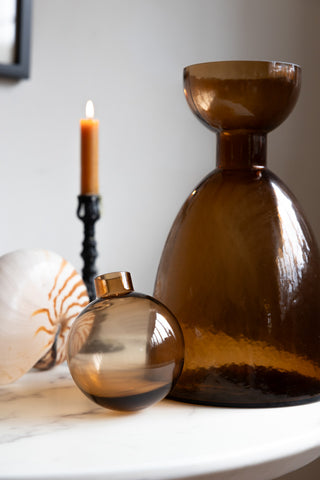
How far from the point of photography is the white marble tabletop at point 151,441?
0.37 metres

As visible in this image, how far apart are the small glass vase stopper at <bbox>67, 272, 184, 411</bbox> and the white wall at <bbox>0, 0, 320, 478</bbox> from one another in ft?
1.90

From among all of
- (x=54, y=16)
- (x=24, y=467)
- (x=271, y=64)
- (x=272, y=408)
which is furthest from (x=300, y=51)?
(x=24, y=467)

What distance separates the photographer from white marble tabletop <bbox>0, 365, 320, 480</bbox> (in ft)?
1.21

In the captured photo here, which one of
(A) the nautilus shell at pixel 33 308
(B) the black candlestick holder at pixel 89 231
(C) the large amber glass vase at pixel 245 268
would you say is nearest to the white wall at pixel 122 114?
(B) the black candlestick holder at pixel 89 231

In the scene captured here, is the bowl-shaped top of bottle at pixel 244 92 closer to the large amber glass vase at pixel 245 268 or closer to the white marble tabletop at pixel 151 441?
the large amber glass vase at pixel 245 268

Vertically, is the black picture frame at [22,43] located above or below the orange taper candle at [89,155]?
above

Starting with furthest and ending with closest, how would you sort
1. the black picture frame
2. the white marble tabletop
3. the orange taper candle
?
the black picture frame, the orange taper candle, the white marble tabletop

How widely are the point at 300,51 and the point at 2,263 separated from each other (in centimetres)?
101

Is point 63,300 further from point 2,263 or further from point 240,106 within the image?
point 240,106

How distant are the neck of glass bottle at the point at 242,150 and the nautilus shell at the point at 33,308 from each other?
18 centimetres

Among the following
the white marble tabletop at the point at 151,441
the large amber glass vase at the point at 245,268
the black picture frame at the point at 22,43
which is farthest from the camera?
the black picture frame at the point at 22,43

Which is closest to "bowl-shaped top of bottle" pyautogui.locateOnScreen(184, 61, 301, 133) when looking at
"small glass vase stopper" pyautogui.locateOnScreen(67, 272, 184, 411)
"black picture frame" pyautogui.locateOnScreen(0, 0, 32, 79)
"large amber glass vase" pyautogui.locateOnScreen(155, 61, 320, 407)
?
"large amber glass vase" pyautogui.locateOnScreen(155, 61, 320, 407)

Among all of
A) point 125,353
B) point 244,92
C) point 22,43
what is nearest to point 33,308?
point 125,353

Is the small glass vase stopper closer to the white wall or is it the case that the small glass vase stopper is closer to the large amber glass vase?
the large amber glass vase
